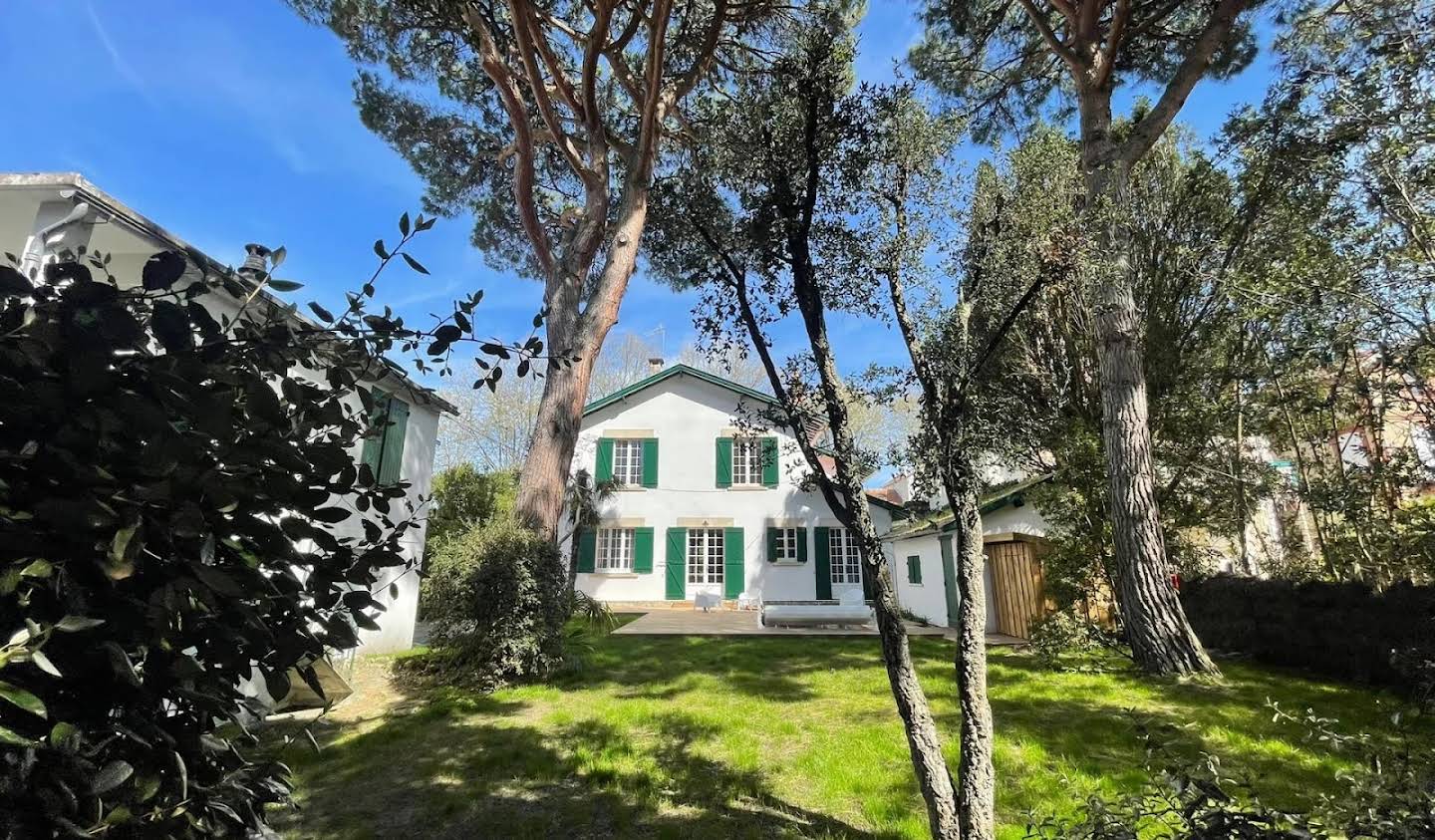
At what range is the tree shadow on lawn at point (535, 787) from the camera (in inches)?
159

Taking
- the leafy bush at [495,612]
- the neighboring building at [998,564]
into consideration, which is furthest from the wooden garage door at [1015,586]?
the leafy bush at [495,612]

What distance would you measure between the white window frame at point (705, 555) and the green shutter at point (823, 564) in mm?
2760

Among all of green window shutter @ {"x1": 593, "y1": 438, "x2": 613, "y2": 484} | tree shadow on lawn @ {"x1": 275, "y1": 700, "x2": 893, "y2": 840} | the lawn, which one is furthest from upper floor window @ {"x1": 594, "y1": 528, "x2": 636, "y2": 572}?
tree shadow on lawn @ {"x1": 275, "y1": 700, "x2": 893, "y2": 840}

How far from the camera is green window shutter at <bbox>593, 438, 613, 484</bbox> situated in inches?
749

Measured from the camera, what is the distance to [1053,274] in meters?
4.02

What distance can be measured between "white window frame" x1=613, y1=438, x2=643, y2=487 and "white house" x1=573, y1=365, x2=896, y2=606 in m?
0.03

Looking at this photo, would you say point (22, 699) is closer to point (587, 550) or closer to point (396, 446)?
point (396, 446)

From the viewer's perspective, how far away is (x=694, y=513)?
18625mm

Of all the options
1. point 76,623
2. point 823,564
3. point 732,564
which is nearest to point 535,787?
point 76,623

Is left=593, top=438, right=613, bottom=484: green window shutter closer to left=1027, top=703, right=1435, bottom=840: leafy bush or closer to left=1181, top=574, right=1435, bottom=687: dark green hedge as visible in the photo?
left=1181, top=574, right=1435, bottom=687: dark green hedge

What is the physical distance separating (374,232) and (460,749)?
5.51 meters

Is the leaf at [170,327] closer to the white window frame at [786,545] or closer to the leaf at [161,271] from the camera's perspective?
the leaf at [161,271]

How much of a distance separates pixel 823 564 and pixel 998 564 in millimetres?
6223

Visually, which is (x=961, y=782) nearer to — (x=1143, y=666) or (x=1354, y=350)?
(x=1143, y=666)
